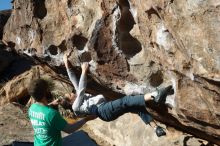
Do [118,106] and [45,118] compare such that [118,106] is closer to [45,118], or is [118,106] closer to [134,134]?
[45,118]

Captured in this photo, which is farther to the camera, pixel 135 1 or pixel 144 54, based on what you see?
pixel 144 54

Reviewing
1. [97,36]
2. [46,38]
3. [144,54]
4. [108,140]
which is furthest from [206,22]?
[108,140]

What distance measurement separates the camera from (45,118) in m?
6.98

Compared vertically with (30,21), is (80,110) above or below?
below

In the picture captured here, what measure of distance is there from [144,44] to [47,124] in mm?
2024

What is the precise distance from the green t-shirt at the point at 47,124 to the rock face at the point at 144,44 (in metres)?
1.70

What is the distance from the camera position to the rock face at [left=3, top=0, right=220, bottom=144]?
645 centimetres

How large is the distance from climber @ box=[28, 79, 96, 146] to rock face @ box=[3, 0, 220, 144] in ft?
Result: 5.24

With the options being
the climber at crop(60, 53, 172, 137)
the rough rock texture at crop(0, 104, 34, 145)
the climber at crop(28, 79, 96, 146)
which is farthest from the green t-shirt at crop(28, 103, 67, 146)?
the rough rock texture at crop(0, 104, 34, 145)

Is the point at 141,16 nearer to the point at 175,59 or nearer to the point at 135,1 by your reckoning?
the point at 135,1

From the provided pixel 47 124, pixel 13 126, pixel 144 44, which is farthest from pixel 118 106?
pixel 13 126

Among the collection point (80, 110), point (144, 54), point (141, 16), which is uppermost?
point (141, 16)

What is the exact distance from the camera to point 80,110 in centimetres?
792

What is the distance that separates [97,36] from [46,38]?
184 centimetres
